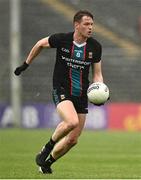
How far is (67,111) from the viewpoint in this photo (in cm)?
1034

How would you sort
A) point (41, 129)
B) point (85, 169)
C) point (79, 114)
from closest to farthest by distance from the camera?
point (79, 114) → point (85, 169) → point (41, 129)

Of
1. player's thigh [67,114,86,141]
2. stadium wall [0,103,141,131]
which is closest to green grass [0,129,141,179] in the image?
player's thigh [67,114,86,141]

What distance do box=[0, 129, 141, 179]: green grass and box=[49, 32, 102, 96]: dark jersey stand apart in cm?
116

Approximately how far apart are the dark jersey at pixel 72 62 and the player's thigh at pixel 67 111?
212mm

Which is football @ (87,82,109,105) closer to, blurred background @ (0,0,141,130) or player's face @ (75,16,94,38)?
player's face @ (75,16,94,38)

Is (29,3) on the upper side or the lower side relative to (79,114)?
lower

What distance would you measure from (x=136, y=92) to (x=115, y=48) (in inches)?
97.3

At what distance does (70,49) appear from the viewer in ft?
35.1

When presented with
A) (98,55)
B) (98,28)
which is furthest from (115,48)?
(98,55)

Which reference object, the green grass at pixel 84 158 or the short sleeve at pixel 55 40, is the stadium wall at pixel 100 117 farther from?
the short sleeve at pixel 55 40

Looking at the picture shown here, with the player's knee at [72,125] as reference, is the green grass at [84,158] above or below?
below

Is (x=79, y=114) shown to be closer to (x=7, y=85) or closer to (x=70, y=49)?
(x=70, y=49)

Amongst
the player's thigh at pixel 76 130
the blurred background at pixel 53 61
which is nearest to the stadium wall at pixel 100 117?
the blurred background at pixel 53 61

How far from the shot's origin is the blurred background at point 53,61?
2541 centimetres
